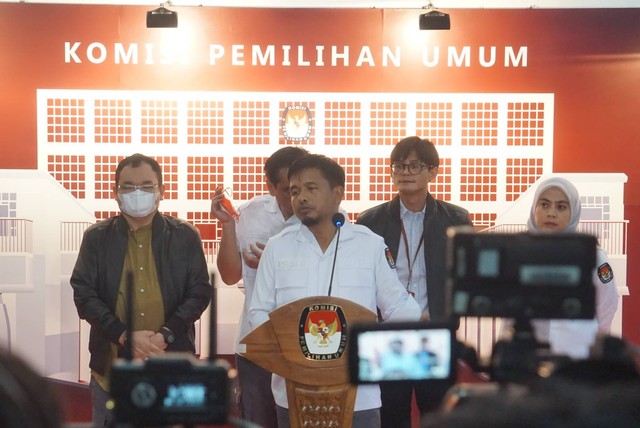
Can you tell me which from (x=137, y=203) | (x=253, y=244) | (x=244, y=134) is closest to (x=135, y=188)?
(x=137, y=203)

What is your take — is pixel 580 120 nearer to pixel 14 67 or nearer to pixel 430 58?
pixel 430 58

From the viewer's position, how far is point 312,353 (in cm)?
274

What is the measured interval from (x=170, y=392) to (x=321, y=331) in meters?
1.56

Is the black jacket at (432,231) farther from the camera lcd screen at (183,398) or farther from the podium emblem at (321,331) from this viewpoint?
the camera lcd screen at (183,398)

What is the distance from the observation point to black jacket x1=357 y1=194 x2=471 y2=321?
12.0 feet

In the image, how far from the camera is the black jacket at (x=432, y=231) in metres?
3.64

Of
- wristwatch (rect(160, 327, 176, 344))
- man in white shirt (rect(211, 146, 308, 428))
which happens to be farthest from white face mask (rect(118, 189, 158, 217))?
wristwatch (rect(160, 327, 176, 344))

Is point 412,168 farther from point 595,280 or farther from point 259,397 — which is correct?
point 259,397

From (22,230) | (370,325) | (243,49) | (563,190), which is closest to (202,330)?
(22,230)

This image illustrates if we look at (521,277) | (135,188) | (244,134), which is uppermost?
(244,134)

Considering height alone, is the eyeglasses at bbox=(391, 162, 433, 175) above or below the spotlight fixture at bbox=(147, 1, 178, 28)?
below

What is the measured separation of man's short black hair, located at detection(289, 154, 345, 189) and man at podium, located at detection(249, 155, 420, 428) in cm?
5

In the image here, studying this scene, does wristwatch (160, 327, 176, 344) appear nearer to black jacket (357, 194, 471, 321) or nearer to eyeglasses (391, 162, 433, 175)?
black jacket (357, 194, 471, 321)

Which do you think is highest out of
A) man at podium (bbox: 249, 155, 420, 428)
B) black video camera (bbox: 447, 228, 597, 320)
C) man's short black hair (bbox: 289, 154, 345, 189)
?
man's short black hair (bbox: 289, 154, 345, 189)
